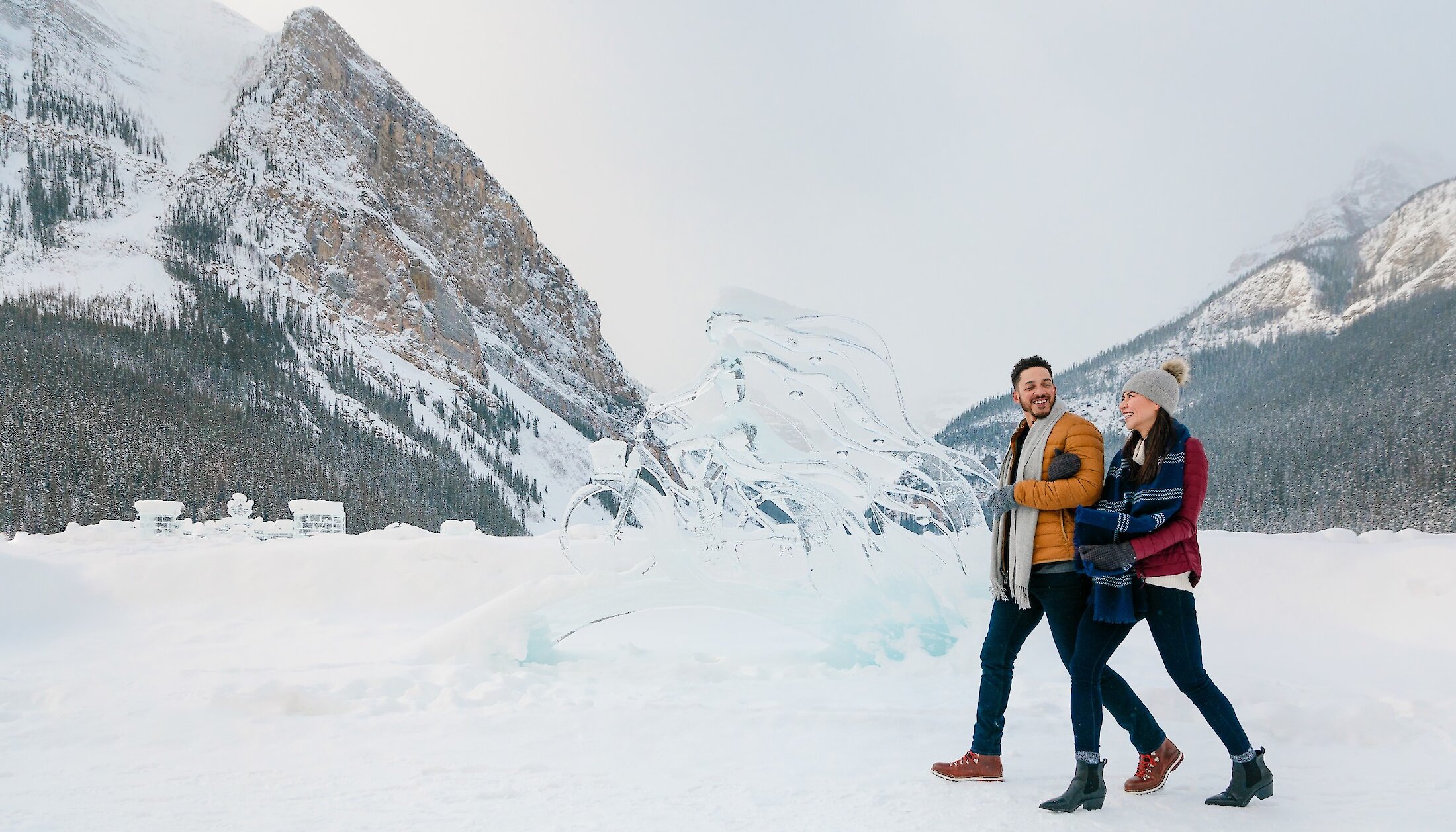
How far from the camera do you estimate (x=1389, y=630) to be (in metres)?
7.11

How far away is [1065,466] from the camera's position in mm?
2859

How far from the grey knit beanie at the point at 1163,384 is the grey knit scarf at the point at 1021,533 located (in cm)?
27

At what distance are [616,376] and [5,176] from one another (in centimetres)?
9761

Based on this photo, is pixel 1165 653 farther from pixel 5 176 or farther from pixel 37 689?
pixel 5 176

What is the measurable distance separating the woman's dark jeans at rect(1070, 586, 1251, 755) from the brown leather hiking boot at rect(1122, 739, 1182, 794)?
20 centimetres

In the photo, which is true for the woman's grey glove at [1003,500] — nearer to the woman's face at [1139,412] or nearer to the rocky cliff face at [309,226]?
the woman's face at [1139,412]

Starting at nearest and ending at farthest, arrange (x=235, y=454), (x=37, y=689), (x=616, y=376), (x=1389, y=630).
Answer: (x=37, y=689)
(x=1389, y=630)
(x=235, y=454)
(x=616, y=376)

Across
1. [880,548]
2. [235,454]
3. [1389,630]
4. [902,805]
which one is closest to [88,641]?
[880,548]

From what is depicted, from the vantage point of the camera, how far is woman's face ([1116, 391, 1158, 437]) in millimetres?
2891

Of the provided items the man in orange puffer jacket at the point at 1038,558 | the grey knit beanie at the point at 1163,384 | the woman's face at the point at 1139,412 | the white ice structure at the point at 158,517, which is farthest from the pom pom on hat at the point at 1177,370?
the white ice structure at the point at 158,517

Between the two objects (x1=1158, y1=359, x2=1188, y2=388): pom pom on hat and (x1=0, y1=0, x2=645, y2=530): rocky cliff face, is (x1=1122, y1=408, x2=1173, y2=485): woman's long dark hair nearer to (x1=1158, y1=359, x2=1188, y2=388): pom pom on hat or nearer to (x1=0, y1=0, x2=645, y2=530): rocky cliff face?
(x1=1158, y1=359, x2=1188, y2=388): pom pom on hat

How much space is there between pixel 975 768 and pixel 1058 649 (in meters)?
0.55

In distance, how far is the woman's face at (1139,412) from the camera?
2.89 meters

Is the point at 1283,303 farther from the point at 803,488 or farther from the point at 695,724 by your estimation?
the point at 695,724
